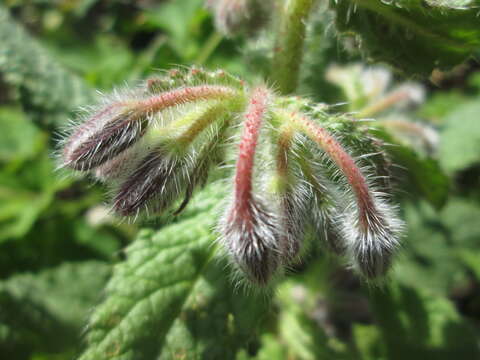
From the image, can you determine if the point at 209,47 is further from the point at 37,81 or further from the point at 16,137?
the point at 16,137

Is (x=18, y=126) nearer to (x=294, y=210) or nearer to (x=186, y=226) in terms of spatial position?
(x=186, y=226)

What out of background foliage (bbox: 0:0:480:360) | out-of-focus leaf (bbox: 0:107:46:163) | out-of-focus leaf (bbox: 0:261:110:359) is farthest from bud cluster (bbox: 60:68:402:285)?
out-of-focus leaf (bbox: 0:107:46:163)

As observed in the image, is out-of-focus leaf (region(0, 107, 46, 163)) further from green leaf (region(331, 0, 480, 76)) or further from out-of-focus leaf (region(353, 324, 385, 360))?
green leaf (region(331, 0, 480, 76))

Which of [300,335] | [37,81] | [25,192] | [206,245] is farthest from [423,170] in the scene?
[25,192]

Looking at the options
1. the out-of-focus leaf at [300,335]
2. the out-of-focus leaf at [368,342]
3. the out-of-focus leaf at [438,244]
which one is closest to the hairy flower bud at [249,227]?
the out-of-focus leaf at [300,335]

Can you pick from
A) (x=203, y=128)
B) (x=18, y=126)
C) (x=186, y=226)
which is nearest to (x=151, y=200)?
(x=203, y=128)

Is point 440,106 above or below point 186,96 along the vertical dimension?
above
